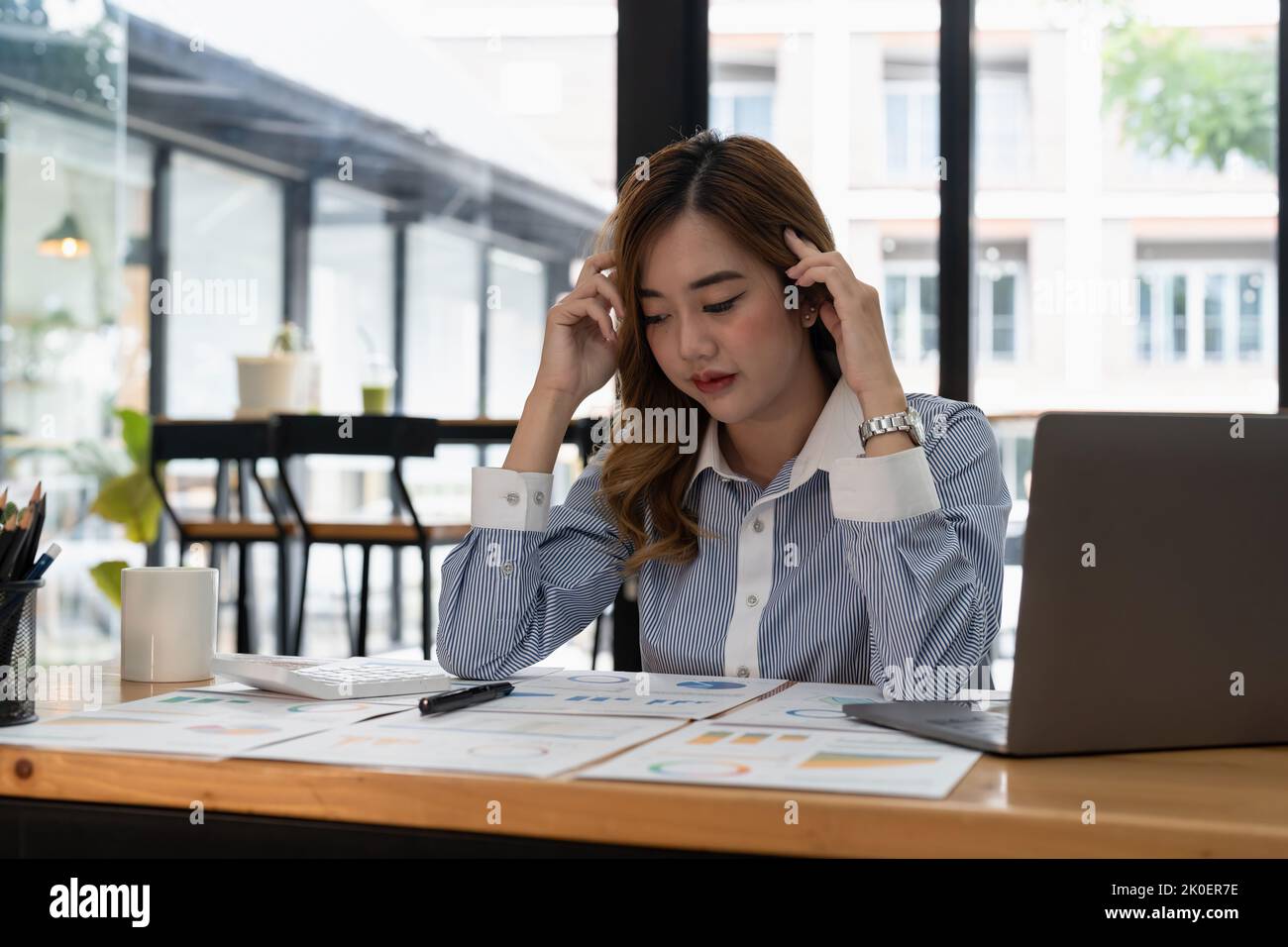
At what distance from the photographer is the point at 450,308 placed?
257 inches

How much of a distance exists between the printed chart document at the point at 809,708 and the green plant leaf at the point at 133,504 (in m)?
3.70

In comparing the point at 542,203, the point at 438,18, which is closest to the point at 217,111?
the point at 438,18

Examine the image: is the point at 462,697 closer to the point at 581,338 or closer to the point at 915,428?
the point at 915,428

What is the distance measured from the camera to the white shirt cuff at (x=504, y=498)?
160 cm

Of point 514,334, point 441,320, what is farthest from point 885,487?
point 441,320

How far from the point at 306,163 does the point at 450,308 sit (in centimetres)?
101

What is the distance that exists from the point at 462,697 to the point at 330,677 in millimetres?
173

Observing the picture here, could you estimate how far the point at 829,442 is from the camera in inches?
64.7

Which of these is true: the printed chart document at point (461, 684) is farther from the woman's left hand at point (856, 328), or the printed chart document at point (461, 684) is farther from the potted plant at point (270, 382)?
the potted plant at point (270, 382)

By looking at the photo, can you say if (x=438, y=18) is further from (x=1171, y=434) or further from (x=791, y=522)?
(x=1171, y=434)

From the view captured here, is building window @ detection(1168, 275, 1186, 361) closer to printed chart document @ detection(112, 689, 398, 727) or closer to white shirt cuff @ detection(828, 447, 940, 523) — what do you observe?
white shirt cuff @ detection(828, 447, 940, 523)

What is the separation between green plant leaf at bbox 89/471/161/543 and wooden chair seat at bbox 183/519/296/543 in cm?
77

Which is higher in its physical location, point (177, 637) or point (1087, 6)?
point (1087, 6)

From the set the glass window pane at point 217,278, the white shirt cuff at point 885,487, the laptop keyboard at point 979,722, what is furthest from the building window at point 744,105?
the glass window pane at point 217,278
